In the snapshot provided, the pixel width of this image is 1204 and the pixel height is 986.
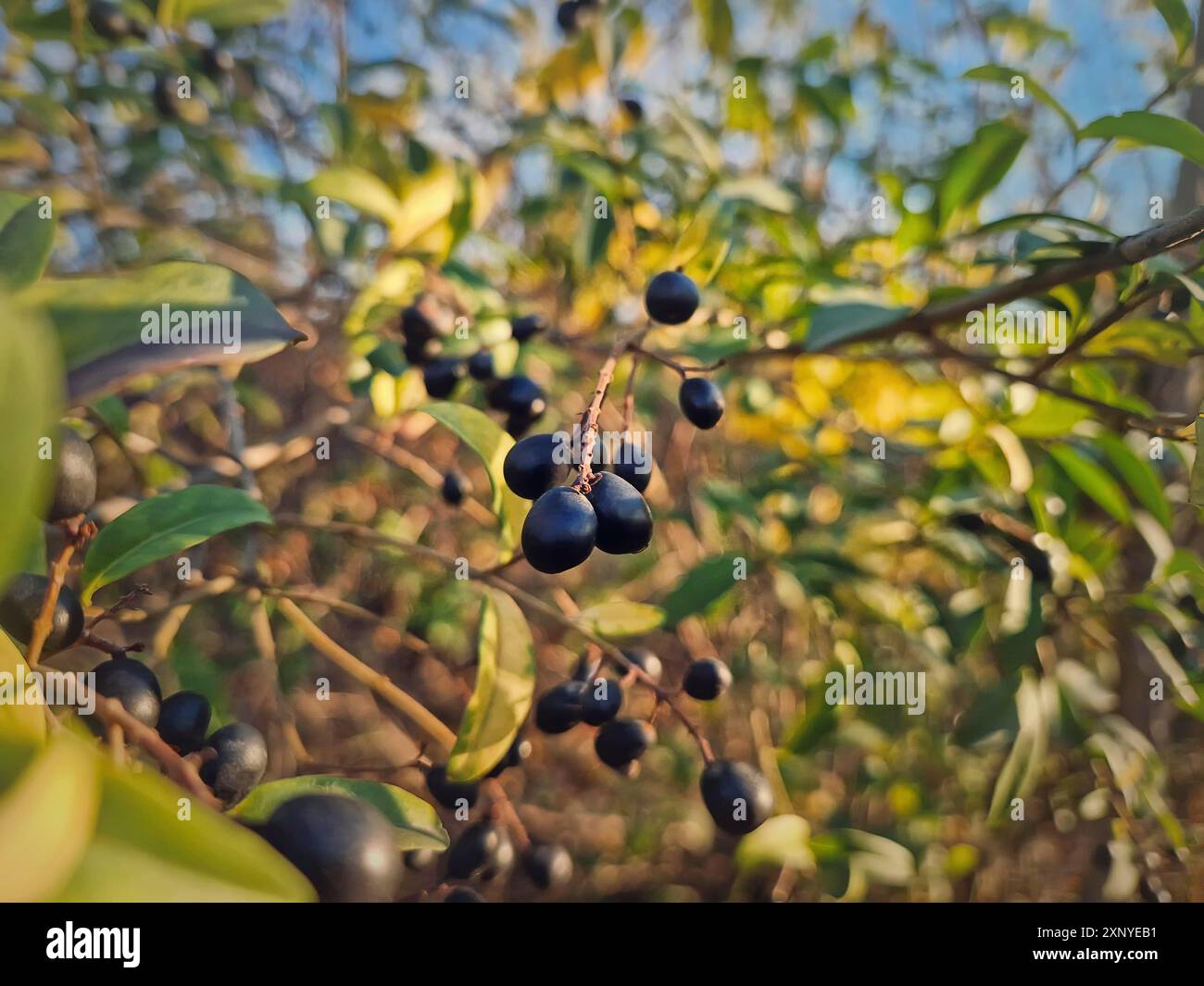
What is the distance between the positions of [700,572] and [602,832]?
4.76 feet

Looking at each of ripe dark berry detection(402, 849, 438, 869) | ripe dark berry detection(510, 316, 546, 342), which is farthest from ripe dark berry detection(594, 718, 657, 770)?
ripe dark berry detection(510, 316, 546, 342)

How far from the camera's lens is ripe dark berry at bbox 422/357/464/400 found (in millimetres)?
1130

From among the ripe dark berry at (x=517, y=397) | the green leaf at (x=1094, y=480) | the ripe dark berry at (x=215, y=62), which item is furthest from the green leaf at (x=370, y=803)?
the ripe dark berry at (x=215, y=62)

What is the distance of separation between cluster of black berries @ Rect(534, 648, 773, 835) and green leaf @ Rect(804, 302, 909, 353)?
45 cm

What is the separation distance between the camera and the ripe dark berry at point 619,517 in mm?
600

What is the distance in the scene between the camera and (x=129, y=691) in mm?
684

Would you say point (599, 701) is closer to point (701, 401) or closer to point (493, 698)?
point (493, 698)

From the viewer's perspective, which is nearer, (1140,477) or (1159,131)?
(1159,131)

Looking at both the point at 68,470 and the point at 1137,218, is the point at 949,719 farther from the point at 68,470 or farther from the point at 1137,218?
the point at 1137,218

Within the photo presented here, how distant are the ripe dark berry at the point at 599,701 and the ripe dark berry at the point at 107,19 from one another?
4.80ft

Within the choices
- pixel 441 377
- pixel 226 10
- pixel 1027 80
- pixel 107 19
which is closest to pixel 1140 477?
pixel 1027 80

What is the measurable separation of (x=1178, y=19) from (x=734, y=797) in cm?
118

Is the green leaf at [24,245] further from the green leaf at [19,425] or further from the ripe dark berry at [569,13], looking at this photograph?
the ripe dark berry at [569,13]

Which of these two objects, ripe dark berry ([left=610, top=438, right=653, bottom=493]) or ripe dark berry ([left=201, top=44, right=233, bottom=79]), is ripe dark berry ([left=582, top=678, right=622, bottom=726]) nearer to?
ripe dark berry ([left=610, top=438, right=653, bottom=493])
